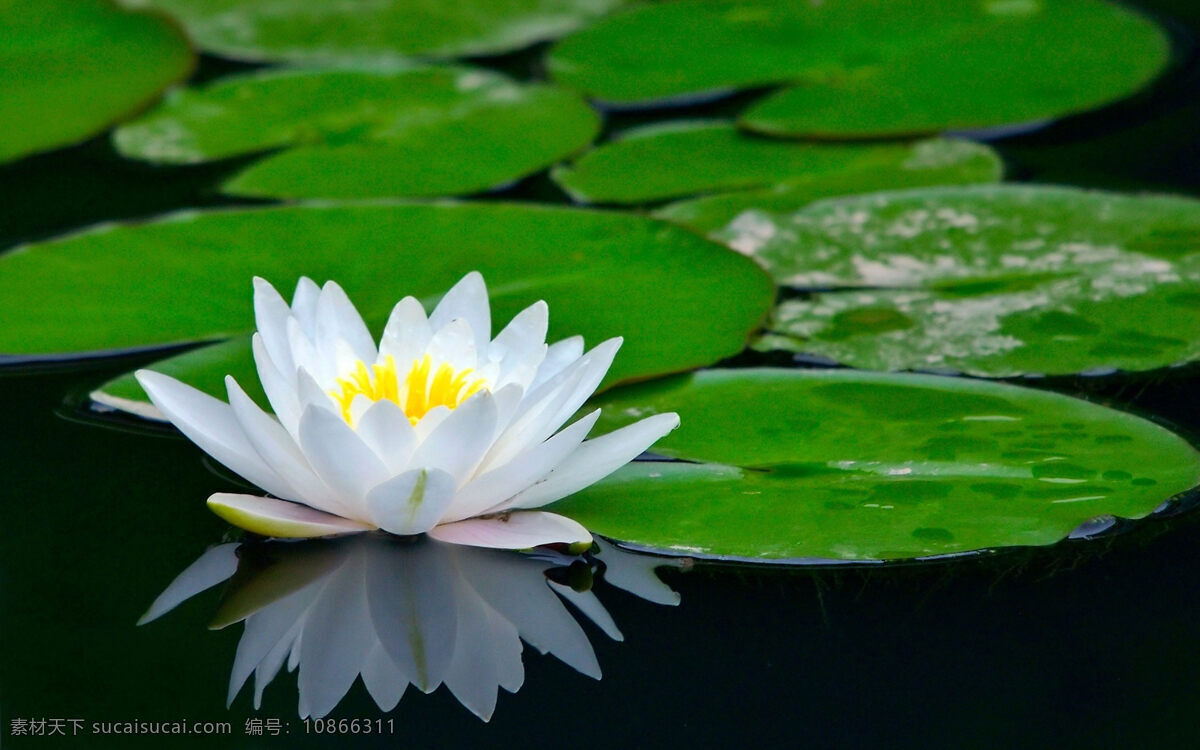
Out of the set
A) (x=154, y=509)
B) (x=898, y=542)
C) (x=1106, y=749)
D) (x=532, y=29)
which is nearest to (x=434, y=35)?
(x=532, y=29)

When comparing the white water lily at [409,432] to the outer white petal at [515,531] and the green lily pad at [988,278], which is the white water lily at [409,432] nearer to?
the outer white petal at [515,531]

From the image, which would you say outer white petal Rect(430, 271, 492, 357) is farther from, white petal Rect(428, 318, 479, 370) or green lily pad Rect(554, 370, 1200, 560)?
green lily pad Rect(554, 370, 1200, 560)

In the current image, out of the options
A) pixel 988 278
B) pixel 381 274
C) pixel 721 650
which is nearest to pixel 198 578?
pixel 721 650

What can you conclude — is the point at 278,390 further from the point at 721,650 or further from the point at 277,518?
the point at 721,650

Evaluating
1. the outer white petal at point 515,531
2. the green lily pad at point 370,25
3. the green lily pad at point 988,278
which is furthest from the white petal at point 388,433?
the green lily pad at point 370,25

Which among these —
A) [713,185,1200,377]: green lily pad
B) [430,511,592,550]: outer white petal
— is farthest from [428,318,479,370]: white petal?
[713,185,1200,377]: green lily pad

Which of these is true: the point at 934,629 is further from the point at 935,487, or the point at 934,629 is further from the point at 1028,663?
the point at 935,487
